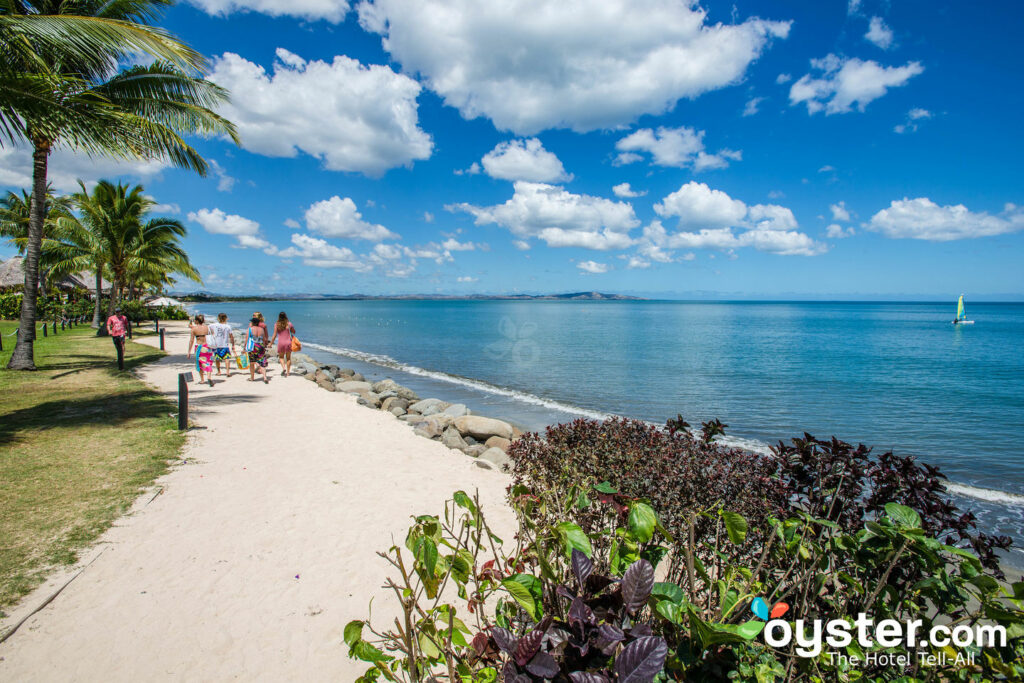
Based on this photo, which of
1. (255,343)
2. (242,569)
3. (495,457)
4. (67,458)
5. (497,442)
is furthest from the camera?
(255,343)

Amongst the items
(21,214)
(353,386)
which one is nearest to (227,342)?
(353,386)

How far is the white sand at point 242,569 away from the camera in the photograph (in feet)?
11.0

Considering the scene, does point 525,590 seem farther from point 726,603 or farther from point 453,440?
point 453,440

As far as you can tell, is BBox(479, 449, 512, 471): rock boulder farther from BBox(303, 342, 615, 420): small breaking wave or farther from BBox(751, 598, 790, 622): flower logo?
BBox(751, 598, 790, 622): flower logo

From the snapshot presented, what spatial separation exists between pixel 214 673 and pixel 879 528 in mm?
4127

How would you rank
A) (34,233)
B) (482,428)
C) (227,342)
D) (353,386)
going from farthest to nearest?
(353,386), (227,342), (34,233), (482,428)

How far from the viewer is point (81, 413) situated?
9.34m

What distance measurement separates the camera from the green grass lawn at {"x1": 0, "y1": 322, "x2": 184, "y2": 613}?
14.8 feet

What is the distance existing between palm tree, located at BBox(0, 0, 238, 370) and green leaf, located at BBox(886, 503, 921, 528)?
39.8 ft

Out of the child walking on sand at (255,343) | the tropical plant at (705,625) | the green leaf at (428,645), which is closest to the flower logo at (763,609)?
the tropical plant at (705,625)

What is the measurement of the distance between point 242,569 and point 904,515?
203 inches

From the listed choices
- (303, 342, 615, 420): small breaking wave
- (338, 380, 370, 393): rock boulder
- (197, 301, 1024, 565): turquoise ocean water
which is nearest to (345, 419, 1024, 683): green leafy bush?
(197, 301, 1024, 565): turquoise ocean water

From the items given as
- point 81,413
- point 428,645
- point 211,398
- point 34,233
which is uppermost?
point 34,233

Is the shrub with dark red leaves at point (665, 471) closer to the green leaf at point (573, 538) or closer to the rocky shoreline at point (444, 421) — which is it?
the green leaf at point (573, 538)
